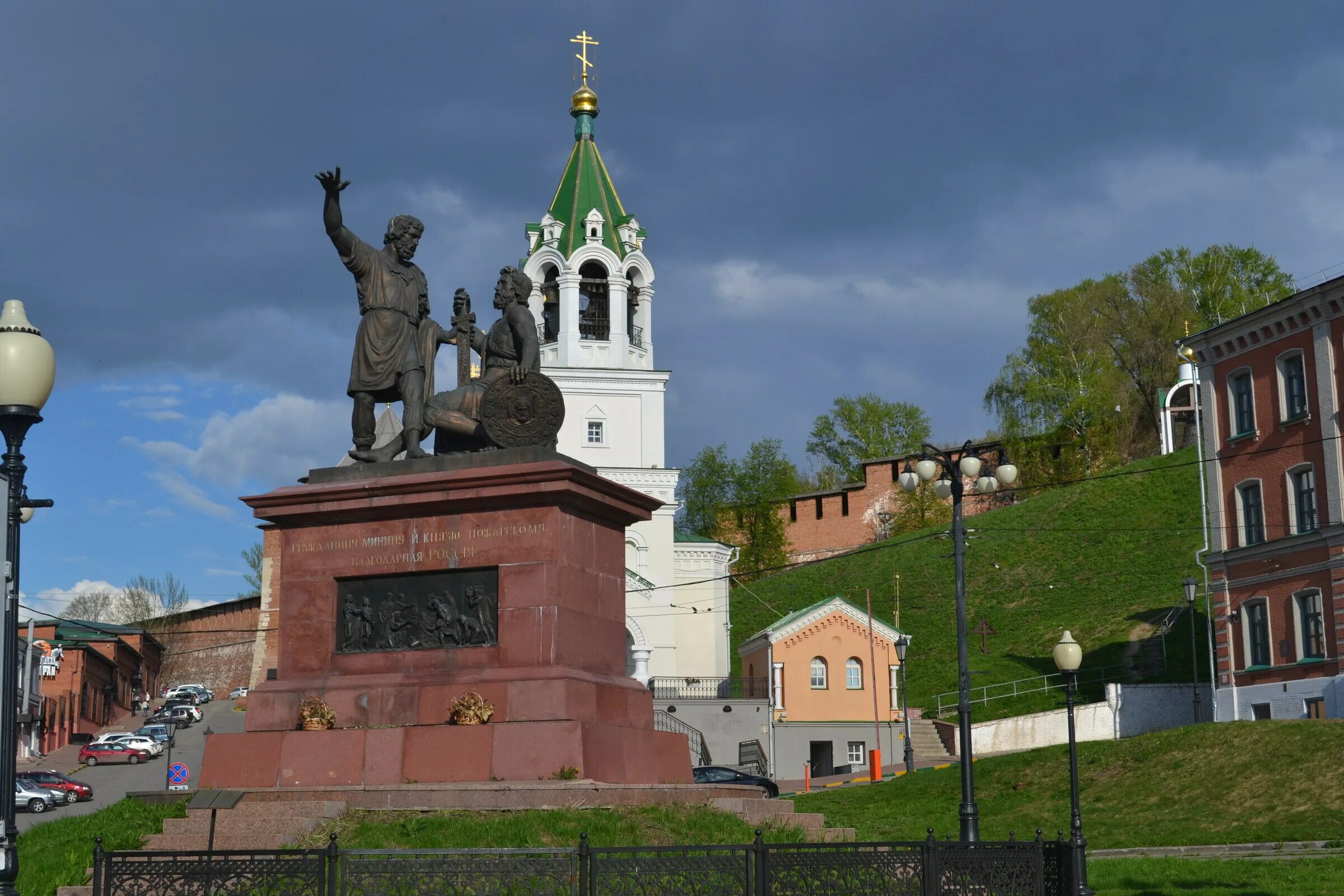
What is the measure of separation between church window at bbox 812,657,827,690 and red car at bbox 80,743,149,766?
86.5 ft

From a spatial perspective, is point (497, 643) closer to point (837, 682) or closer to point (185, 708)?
point (837, 682)

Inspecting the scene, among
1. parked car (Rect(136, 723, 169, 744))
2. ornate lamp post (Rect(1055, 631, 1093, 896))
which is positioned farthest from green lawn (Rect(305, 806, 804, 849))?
parked car (Rect(136, 723, 169, 744))

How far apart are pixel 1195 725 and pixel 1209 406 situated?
11.8 m

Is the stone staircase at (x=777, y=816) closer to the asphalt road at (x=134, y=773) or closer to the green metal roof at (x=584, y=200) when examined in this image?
the asphalt road at (x=134, y=773)

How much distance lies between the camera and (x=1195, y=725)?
36.4 m

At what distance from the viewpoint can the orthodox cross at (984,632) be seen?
63.8m

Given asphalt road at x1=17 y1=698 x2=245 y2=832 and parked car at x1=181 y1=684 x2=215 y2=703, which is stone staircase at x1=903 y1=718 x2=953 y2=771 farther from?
parked car at x1=181 y1=684 x2=215 y2=703

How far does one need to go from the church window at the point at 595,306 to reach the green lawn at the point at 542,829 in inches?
2307

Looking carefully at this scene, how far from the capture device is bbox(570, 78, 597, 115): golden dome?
75.8m

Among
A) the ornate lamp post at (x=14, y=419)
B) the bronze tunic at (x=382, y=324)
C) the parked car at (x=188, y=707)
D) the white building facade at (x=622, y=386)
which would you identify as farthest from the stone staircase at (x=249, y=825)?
the parked car at (x=188, y=707)

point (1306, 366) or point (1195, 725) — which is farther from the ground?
point (1306, 366)

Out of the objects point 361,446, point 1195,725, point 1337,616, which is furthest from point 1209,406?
point 361,446

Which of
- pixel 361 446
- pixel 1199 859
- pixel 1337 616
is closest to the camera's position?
pixel 361 446

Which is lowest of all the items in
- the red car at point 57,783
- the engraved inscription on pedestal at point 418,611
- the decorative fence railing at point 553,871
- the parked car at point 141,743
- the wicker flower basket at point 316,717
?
the decorative fence railing at point 553,871
